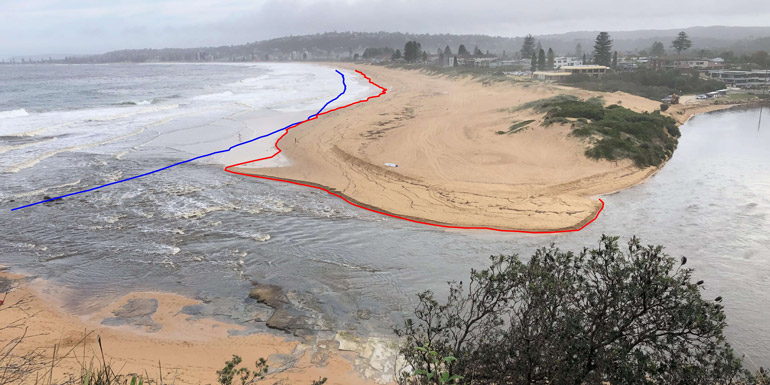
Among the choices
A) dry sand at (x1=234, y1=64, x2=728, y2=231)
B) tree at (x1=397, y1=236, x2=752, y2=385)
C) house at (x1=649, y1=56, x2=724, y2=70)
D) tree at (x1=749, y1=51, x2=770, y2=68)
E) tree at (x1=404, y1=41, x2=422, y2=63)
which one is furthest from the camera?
tree at (x1=404, y1=41, x2=422, y2=63)

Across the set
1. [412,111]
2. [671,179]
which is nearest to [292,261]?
[671,179]

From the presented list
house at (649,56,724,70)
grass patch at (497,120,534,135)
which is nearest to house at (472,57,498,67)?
house at (649,56,724,70)

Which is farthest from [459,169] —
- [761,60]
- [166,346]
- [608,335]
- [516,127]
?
[761,60]

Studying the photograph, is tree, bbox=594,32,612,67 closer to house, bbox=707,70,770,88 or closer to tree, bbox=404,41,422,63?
house, bbox=707,70,770,88

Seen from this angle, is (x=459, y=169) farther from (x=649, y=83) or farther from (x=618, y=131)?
(x=649, y=83)

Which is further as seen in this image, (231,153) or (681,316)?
(231,153)

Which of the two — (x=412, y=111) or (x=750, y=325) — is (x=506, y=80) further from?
(x=750, y=325)
